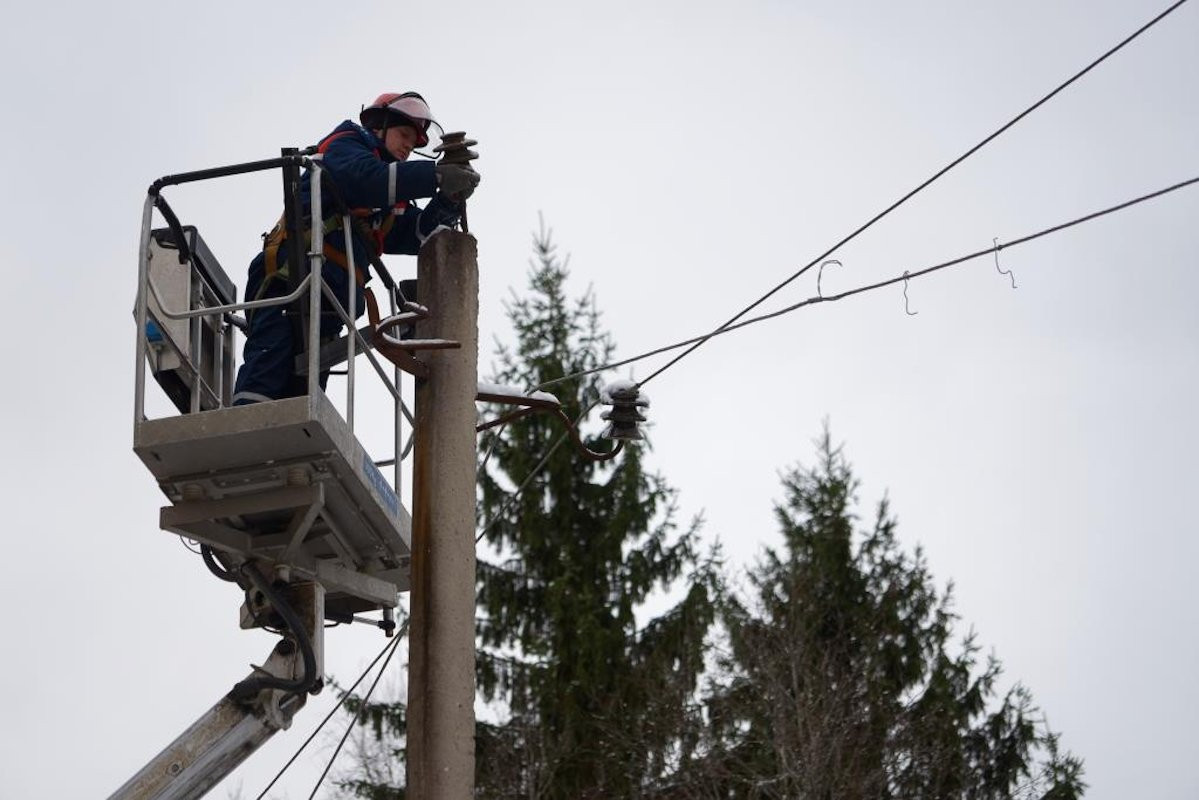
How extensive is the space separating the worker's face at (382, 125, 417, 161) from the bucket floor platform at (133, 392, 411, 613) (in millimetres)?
1637

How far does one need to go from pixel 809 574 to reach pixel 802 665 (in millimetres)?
2681

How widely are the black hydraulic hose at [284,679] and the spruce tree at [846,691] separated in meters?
13.3

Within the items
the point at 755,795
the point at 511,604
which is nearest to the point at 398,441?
the point at 755,795

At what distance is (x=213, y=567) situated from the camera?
25.6 ft

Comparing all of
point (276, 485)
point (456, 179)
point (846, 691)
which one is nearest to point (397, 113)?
point (456, 179)

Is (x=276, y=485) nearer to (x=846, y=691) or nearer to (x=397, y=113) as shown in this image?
(x=397, y=113)

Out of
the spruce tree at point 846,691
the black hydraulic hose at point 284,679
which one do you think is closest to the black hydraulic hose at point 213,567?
the black hydraulic hose at point 284,679

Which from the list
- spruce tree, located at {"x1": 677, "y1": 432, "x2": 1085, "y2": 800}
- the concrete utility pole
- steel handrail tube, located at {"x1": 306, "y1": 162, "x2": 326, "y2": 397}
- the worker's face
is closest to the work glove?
the concrete utility pole

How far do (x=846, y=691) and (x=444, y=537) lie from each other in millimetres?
16074

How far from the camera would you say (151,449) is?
7.00m

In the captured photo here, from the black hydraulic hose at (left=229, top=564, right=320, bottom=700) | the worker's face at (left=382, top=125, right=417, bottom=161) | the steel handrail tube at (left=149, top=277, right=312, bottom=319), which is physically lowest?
the black hydraulic hose at (left=229, top=564, right=320, bottom=700)

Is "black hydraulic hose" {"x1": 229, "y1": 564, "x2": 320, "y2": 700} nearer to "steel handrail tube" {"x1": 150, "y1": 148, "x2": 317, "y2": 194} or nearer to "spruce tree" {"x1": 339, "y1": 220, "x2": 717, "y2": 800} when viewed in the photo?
"steel handrail tube" {"x1": 150, "y1": 148, "x2": 317, "y2": 194}

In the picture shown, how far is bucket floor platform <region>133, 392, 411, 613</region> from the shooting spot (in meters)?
6.95

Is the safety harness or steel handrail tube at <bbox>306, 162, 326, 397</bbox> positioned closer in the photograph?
steel handrail tube at <bbox>306, 162, 326, 397</bbox>
